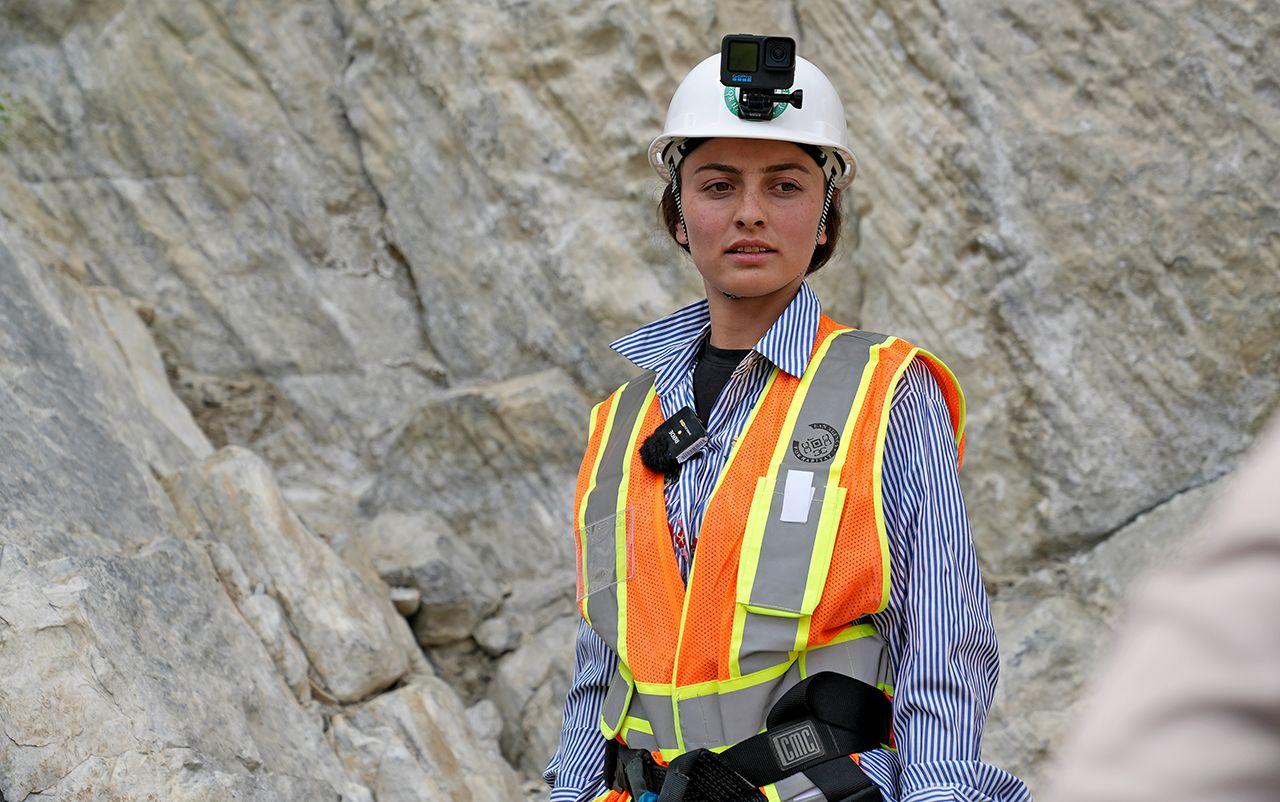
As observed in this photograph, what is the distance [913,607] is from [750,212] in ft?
2.78

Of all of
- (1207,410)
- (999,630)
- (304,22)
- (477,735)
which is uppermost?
(304,22)

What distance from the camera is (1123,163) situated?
506 centimetres

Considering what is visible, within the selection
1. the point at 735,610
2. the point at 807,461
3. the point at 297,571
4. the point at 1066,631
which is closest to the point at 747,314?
the point at 807,461

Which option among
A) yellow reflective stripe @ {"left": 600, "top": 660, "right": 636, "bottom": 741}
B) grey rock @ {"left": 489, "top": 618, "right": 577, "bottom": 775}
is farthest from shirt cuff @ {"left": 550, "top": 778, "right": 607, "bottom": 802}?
grey rock @ {"left": 489, "top": 618, "right": 577, "bottom": 775}

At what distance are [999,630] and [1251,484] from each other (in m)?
4.80

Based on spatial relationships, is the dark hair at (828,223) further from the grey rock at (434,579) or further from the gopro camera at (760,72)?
the grey rock at (434,579)

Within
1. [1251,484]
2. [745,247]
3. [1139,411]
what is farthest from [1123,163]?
[1251,484]

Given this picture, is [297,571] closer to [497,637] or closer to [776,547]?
[497,637]

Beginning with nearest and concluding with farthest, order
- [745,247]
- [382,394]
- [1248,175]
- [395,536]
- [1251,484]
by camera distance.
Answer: [1251,484], [745,247], [1248,175], [395,536], [382,394]

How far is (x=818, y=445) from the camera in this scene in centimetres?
231

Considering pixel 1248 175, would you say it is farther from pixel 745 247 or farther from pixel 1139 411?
pixel 745 247

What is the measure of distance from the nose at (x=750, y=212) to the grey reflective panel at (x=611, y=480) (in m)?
0.45

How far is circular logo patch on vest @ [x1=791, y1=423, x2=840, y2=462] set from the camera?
2.29m

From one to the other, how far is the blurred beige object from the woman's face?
77.9 inches
